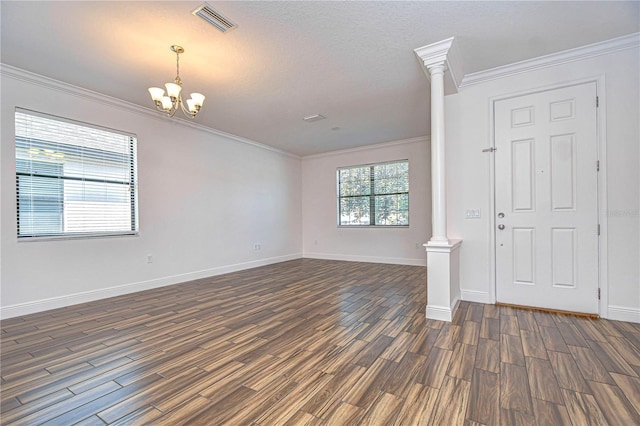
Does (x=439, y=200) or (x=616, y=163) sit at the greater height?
(x=616, y=163)

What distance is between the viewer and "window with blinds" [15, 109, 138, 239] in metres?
3.28

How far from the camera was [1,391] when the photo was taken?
1.74 m

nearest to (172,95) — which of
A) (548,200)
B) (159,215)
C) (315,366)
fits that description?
(159,215)

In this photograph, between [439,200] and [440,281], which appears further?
[439,200]

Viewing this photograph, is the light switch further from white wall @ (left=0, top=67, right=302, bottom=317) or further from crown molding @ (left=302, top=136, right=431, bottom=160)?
white wall @ (left=0, top=67, right=302, bottom=317)

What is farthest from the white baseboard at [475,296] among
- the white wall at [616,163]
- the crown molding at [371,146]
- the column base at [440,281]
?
the crown molding at [371,146]

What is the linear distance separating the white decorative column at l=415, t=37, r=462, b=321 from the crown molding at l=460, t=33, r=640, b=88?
44 centimetres

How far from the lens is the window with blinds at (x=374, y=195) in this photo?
21.1 ft

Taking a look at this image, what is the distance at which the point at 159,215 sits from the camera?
4.50m

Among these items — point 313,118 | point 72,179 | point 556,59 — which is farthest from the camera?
point 313,118

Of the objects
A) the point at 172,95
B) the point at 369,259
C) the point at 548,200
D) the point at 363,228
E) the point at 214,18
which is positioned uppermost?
the point at 214,18

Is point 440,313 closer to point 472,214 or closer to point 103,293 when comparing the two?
point 472,214

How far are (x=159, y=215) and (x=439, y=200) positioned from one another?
4081 millimetres

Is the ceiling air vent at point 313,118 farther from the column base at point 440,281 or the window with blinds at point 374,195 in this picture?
the column base at point 440,281
